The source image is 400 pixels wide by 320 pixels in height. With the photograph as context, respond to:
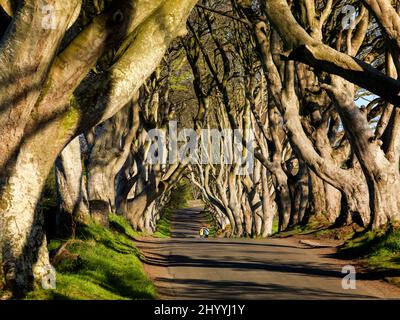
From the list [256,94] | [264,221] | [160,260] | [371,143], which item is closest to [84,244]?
[160,260]

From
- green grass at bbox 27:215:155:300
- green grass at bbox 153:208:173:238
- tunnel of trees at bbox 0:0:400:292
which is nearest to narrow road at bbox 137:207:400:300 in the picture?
green grass at bbox 27:215:155:300

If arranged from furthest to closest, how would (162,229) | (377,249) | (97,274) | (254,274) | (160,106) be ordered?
1. (162,229)
2. (160,106)
3. (377,249)
4. (254,274)
5. (97,274)

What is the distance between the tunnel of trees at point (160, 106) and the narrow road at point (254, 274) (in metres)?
2.22

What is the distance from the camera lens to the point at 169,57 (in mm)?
31219

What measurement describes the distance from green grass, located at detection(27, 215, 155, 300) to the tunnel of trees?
559 mm

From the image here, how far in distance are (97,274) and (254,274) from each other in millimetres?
3265

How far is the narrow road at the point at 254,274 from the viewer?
1149 centimetres

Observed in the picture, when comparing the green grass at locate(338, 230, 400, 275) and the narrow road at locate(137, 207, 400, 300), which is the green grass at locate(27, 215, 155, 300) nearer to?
the narrow road at locate(137, 207, 400, 300)

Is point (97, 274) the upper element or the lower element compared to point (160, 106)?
lower

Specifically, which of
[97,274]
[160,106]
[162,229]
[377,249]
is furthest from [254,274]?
[162,229]

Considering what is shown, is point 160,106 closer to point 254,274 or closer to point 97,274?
point 254,274

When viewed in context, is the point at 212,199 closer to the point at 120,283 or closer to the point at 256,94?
the point at 256,94

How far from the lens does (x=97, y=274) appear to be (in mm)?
12305

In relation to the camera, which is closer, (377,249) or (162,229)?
(377,249)
